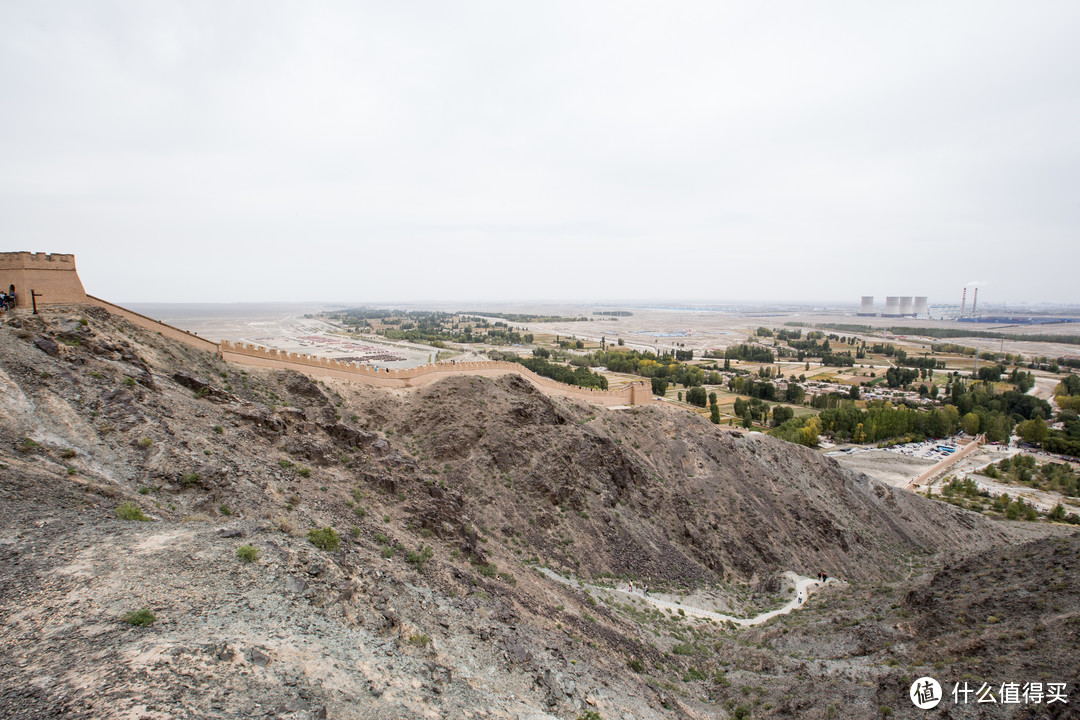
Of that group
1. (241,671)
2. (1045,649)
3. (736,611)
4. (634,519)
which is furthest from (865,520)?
(241,671)

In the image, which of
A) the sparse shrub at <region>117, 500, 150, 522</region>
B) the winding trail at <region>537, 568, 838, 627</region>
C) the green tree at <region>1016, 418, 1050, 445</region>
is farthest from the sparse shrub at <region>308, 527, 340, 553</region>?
the green tree at <region>1016, 418, 1050, 445</region>

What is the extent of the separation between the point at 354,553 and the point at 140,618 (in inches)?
206

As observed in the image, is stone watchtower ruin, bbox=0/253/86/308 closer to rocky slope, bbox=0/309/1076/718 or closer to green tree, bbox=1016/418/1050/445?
rocky slope, bbox=0/309/1076/718

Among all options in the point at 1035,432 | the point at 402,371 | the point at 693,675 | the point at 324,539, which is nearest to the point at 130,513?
the point at 324,539

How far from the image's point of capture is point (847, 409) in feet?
216

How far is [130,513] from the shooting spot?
10211mm

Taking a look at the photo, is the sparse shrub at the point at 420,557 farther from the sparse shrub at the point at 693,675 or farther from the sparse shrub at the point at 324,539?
the sparse shrub at the point at 693,675

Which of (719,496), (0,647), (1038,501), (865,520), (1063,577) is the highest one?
(0,647)

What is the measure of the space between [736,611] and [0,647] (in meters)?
26.1

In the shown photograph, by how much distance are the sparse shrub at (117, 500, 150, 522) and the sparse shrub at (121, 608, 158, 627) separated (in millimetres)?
3494

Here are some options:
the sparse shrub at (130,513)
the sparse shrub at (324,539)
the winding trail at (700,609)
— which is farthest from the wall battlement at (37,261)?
the winding trail at (700,609)

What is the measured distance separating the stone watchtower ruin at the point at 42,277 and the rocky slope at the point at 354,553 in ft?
3.80

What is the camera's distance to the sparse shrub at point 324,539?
11717 mm

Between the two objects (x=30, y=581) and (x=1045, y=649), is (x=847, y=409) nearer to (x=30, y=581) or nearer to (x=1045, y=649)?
(x=1045, y=649)
